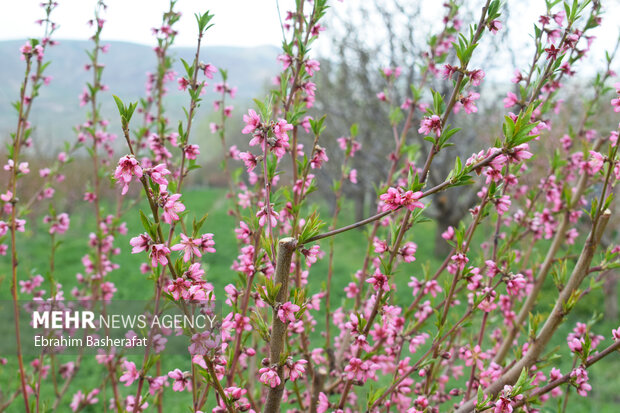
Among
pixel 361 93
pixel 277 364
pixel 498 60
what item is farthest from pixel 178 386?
pixel 361 93

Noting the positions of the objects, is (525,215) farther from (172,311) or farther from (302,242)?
(172,311)

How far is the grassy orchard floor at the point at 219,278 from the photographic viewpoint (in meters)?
4.73

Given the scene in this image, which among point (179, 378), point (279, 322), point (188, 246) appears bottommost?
point (179, 378)

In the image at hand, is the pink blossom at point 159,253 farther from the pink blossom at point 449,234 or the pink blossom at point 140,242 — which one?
the pink blossom at point 449,234

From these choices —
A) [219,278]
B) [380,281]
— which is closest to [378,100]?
[219,278]

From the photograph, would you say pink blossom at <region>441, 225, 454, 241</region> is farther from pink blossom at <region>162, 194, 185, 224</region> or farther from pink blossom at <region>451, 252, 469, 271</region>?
pink blossom at <region>162, 194, 185, 224</region>

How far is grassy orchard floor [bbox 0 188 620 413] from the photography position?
4727 mm

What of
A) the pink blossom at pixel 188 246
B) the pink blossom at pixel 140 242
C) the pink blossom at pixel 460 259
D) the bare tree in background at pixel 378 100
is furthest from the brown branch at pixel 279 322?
the bare tree in background at pixel 378 100

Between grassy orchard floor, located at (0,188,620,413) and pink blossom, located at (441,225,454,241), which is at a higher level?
pink blossom, located at (441,225,454,241)

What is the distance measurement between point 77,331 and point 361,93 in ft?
31.0

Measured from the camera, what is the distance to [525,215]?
224 cm

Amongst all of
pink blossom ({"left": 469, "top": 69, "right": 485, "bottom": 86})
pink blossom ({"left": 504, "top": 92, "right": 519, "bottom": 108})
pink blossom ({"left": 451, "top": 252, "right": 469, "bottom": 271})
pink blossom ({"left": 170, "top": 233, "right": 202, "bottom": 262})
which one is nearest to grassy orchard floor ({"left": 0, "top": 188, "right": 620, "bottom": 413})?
pink blossom ({"left": 451, "top": 252, "right": 469, "bottom": 271})

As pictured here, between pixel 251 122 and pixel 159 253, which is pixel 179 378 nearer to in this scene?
pixel 159 253

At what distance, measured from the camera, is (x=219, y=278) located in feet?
29.2
